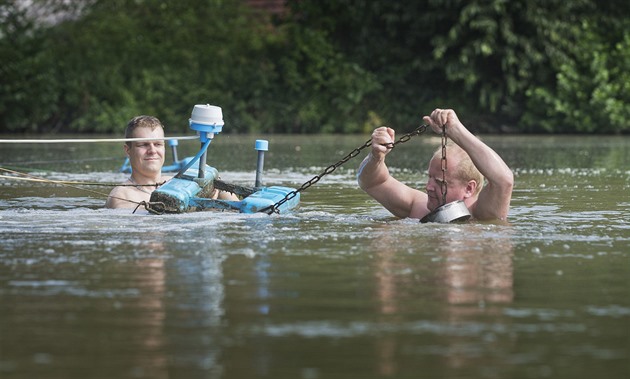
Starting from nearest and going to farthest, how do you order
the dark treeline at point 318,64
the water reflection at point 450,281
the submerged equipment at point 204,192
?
the water reflection at point 450,281 < the submerged equipment at point 204,192 < the dark treeline at point 318,64

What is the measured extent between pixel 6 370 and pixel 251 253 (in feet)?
10.1

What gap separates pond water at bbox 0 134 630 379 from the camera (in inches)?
176

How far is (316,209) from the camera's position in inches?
422

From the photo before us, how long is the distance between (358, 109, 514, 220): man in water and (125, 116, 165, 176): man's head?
179cm

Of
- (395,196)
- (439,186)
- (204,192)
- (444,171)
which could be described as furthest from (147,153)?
(444,171)

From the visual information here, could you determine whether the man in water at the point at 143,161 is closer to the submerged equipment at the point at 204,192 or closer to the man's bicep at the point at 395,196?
the submerged equipment at the point at 204,192

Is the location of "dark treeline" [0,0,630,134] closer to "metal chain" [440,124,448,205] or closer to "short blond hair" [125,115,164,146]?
"short blond hair" [125,115,164,146]

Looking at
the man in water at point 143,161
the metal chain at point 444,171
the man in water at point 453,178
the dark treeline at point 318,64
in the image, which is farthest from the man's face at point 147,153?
the dark treeline at point 318,64

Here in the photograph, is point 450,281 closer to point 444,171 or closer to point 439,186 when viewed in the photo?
point 444,171

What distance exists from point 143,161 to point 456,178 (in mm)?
2606

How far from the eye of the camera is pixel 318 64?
102ft

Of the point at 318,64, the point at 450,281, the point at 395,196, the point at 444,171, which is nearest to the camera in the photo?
the point at 450,281

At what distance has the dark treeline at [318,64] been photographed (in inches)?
1159

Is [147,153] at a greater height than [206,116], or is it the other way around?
[206,116]
